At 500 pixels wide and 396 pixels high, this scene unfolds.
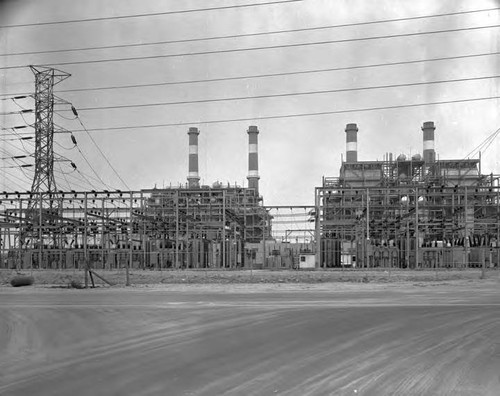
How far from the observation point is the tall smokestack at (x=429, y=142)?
55.5 m

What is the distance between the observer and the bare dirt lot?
6.20 metres

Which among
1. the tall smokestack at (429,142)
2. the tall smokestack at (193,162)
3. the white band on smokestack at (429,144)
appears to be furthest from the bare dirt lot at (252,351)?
the tall smokestack at (193,162)

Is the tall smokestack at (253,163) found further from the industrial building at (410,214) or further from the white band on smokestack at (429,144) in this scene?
the white band on smokestack at (429,144)

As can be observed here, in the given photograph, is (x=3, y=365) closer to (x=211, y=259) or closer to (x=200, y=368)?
(x=200, y=368)

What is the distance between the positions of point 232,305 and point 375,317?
4.31m

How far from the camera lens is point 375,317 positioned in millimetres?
11656

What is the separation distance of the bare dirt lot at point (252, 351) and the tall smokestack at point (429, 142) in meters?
44.4

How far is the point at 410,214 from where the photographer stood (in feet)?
142

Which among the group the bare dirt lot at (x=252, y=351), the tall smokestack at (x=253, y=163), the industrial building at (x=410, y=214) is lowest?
the bare dirt lot at (x=252, y=351)

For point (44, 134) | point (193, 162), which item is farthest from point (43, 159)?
point (193, 162)

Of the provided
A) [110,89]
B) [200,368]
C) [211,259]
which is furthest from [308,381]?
[211,259]

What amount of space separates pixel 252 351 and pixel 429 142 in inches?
2025

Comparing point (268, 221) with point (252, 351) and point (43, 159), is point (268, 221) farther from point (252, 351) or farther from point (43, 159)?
point (252, 351)

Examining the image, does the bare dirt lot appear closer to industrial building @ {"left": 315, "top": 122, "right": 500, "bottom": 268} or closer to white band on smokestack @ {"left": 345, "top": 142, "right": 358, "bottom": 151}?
industrial building @ {"left": 315, "top": 122, "right": 500, "bottom": 268}
